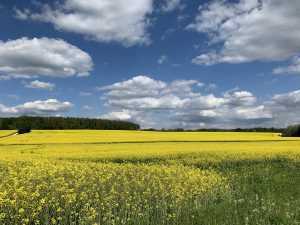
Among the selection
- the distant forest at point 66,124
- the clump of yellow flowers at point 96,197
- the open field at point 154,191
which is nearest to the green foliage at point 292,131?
the distant forest at point 66,124

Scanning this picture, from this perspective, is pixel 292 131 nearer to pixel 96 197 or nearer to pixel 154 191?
pixel 154 191

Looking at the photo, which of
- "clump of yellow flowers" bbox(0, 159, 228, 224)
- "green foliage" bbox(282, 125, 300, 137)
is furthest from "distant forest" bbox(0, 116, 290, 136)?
"clump of yellow flowers" bbox(0, 159, 228, 224)

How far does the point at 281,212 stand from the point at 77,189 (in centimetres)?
637

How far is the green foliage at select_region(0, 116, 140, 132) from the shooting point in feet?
309

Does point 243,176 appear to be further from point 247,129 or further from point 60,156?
point 247,129

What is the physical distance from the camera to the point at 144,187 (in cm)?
1359

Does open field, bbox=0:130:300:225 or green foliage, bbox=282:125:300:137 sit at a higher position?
green foliage, bbox=282:125:300:137

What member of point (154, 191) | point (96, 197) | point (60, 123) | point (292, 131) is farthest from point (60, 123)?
point (96, 197)

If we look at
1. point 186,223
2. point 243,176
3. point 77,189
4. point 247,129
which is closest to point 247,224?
point 186,223

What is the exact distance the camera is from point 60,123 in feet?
329

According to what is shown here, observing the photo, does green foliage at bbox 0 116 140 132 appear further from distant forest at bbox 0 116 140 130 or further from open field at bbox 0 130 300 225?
open field at bbox 0 130 300 225

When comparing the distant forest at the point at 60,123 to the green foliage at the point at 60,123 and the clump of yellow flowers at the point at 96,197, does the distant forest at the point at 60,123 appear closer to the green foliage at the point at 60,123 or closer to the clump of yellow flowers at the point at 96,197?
the green foliage at the point at 60,123

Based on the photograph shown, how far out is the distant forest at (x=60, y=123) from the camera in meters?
94.1

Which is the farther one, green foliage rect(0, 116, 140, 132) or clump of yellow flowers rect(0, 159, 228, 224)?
green foliage rect(0, 116, 140, 132)
